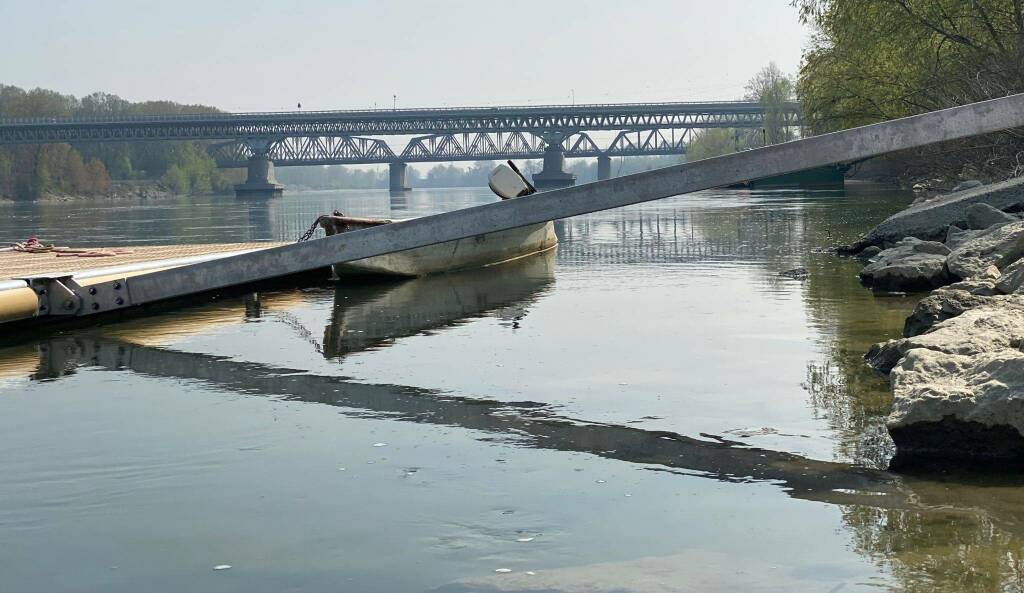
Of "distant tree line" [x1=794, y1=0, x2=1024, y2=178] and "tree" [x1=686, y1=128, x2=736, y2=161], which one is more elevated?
"tree" [x1=686, y1=128, x2=736, y2=161]

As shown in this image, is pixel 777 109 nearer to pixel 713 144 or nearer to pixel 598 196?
pixel 713 144

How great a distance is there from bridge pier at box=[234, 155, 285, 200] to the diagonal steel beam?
6030 inches

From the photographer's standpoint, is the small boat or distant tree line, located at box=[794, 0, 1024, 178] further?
distant tree line, located at box=[794, 0, 1024, 178]

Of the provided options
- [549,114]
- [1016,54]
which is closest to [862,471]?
[1016,54]

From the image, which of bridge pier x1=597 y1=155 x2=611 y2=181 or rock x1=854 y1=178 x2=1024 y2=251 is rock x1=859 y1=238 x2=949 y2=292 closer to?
rock x1=854 y1=178 x2=1024 y2=251

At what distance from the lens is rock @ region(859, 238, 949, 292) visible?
13.4 metres

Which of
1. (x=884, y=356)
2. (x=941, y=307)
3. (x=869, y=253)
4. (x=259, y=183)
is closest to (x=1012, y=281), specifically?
(x=941, y=307)

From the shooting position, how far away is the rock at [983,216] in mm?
16031

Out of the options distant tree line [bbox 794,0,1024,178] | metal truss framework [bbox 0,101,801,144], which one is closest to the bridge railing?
metal truss framework [bbox 0,101,801,144]

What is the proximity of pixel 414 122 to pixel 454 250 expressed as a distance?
558ft

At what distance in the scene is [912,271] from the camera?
1362cm

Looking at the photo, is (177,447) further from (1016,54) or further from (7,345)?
(1016,54)

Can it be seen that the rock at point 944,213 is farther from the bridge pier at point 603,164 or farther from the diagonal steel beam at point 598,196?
the bridge pier at point 603,164

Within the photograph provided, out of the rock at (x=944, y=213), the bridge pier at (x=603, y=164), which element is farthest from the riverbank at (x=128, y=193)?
the rock at (x=944, y=213)
